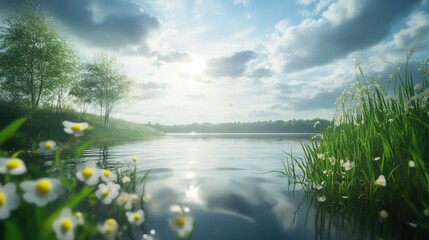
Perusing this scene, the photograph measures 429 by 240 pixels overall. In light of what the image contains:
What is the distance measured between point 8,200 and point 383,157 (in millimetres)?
5639

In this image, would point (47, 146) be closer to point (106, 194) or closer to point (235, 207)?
point (106, 194)

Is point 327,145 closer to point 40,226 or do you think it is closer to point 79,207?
point 79,207

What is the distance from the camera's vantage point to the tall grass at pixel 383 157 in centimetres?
449

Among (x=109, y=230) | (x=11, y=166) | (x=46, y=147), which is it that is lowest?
(x=109, y=230)

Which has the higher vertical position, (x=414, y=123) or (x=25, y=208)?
(x=414, y=123)

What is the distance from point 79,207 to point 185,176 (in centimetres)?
547

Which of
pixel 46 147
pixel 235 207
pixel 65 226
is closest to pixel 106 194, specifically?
pixel 46 147

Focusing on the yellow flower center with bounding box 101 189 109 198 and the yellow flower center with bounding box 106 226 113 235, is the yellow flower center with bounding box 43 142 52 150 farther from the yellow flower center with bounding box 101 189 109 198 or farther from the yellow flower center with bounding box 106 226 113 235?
the yellow flower center with bounding box 106 226 113 235

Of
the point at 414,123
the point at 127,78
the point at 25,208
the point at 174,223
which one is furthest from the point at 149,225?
the point at 127,78

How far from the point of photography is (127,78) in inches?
2240

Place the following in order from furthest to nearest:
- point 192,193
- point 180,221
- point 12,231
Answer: point 192,193, point 180,221, point 12,231

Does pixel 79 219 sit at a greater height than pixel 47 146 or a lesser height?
lesser

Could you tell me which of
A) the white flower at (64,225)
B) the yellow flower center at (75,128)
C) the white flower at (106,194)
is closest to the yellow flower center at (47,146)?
the yellow flower center at (75,128)

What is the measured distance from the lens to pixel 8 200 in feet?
7.16
